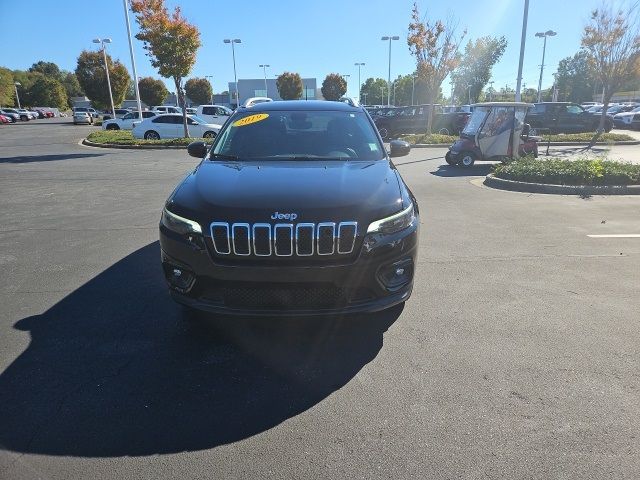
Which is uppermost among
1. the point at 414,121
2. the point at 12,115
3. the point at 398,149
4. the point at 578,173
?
the point at 12,115

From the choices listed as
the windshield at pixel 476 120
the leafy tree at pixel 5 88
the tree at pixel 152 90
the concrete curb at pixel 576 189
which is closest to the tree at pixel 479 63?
the tree at pixel 152 90

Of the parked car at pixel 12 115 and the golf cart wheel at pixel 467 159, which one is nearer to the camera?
the golf cart wheel at pixel 467 159

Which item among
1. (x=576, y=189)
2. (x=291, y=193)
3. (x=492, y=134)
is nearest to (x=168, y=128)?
(x=492, y=134)

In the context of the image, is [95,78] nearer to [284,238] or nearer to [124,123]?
[124,123]

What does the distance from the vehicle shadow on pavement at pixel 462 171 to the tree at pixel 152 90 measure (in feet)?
201

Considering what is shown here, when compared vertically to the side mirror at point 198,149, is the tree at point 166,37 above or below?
above

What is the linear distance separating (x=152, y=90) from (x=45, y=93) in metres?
37.1

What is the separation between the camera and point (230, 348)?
3.29 metres

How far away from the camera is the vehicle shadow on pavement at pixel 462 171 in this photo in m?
12.3

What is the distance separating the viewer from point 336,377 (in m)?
2.95

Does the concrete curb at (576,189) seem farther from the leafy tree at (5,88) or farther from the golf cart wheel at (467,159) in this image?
the leafy tree at (5,88)

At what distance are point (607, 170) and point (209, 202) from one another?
942 cm

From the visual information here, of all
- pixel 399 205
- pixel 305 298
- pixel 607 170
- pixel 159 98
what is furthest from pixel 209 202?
pixel 159 98

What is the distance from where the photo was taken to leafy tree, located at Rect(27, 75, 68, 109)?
8594 centimetres
